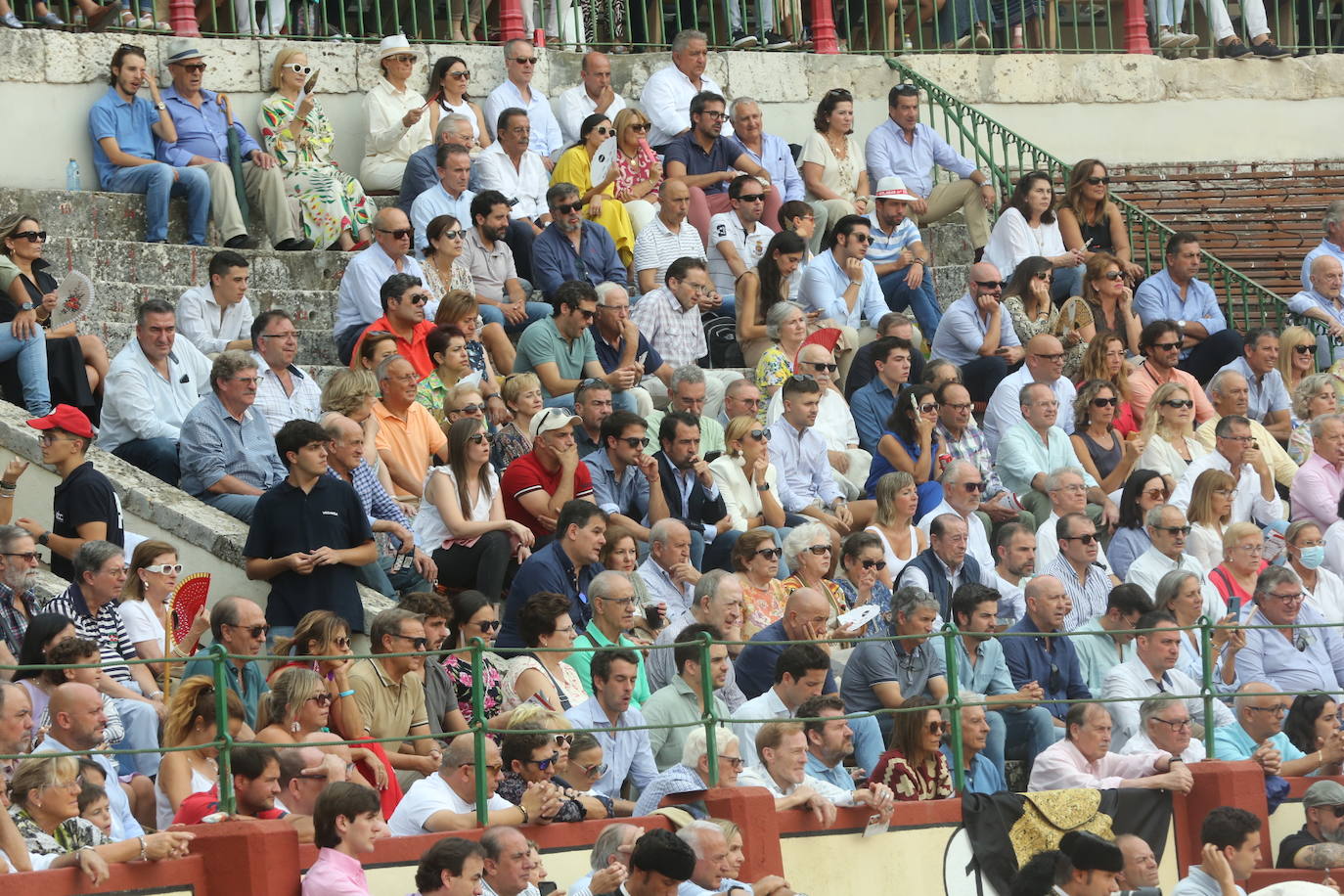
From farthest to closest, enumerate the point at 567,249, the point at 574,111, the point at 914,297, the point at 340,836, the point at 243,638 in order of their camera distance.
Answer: the point at 574,111 < the point at 914,297 < the point at 567,249 < the point at 243,638 < the point at 340,836

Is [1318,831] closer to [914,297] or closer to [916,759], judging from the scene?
[916,759]

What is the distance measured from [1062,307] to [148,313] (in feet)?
19.9

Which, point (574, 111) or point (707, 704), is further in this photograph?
point (574, 111)

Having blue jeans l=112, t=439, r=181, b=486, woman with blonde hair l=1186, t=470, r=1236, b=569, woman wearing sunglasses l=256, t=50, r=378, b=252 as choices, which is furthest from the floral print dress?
woman with blonde hair l=1186, t=470, r=1236, b=569

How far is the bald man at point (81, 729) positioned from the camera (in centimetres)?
986

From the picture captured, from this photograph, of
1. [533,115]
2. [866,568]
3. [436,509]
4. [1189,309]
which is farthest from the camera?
[533,115]

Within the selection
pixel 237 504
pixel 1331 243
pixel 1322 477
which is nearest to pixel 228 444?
pixel 237 504

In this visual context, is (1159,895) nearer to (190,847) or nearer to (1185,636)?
(1185,636)

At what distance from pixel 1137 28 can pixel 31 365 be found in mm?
11203

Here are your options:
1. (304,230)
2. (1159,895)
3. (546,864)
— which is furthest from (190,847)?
(304,230)

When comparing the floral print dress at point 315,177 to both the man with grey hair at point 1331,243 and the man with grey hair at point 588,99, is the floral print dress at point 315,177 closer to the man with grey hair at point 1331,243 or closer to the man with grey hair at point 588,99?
the man with grey hair at point 588,99

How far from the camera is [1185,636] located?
522 inches

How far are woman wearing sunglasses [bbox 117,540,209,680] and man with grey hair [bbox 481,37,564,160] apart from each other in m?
6.63

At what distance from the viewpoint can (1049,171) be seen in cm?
1969
